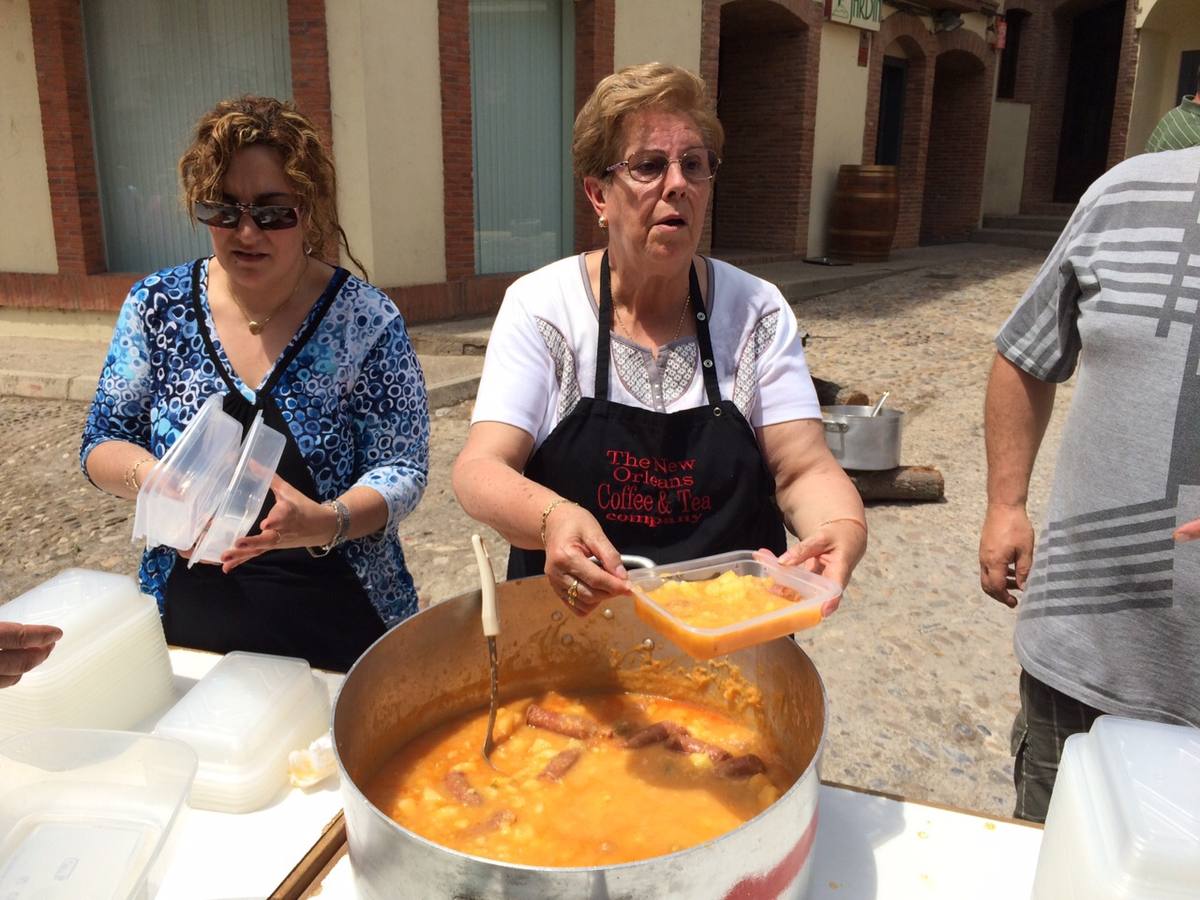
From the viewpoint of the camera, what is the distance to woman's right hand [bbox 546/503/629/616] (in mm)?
1358

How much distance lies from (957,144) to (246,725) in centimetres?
1766

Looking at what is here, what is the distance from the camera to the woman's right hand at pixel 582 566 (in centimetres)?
136

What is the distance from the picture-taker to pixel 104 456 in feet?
6.72

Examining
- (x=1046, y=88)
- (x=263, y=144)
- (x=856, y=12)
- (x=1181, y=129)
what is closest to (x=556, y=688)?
(x=263, y=144)

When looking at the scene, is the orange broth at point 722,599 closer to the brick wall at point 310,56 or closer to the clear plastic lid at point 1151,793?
the clear plastic lid at point 1151,793

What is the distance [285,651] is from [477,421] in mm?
734

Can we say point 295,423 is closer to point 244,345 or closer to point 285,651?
point 244,345

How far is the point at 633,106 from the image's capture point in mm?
1885

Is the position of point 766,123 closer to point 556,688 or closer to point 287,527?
point 287,527

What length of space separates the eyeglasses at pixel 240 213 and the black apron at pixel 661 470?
29.4 inches

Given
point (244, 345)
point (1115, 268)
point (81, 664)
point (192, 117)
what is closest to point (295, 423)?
point (244, 345)

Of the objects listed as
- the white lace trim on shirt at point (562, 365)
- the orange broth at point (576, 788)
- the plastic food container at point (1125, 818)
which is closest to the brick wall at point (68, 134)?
the white lace trim on shirt at point (562, 365)

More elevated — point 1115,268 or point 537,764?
point 1115,268

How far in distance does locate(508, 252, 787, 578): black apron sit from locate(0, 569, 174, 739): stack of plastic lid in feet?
2.54
